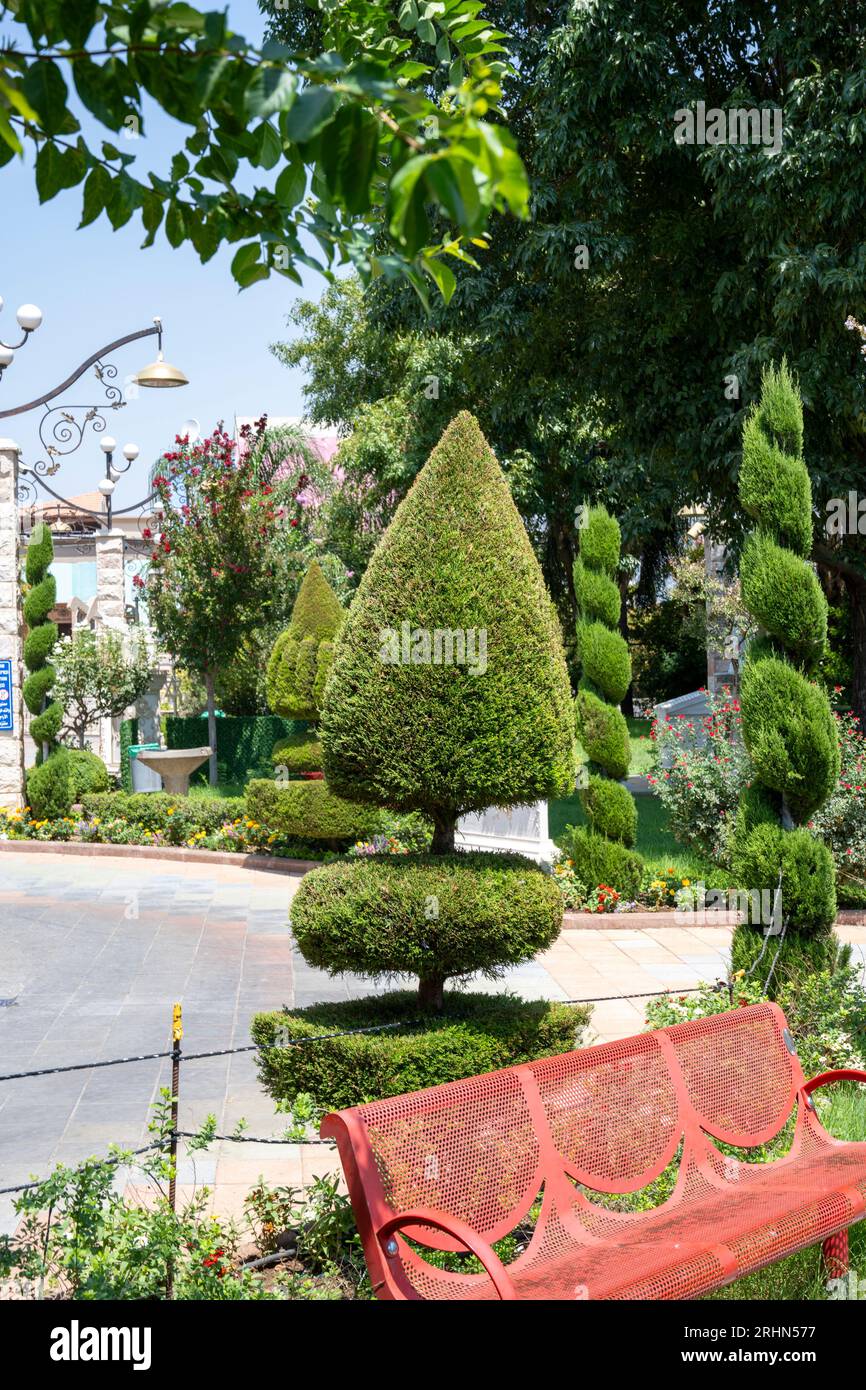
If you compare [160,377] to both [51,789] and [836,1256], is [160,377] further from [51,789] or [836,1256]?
[836,1256]

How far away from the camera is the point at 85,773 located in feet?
55.4

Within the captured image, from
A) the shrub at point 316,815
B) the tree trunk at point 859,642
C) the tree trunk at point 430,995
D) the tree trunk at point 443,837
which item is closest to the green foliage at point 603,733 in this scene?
the shrub at point 316,815

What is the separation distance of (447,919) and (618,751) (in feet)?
22.8

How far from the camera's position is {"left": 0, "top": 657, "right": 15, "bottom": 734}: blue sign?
16891mm

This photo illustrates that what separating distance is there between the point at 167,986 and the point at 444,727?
15.2 ft

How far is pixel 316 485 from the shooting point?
88.9ft

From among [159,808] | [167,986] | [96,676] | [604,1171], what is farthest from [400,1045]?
[96,676]

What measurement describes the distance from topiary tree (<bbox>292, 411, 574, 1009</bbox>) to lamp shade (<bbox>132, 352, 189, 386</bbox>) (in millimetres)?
6682

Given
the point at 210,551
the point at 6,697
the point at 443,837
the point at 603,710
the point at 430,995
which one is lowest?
the point at 430,995

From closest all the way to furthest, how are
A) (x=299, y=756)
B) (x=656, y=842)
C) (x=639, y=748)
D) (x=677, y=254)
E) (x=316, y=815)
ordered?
(x=316, y=815)
(x=299, y=756)
(x=677, y=254)
(x=656, y=842)
(x=639, y=748)

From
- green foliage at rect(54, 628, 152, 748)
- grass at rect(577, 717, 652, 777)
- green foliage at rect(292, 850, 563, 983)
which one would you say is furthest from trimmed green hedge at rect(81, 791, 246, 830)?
green foliage at rect(292, 850, 563, 983)

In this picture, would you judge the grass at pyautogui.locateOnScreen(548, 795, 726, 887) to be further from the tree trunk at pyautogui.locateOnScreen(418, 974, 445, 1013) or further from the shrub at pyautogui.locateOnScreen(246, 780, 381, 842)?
the tree trunk at pyautogui.locateOnScreen(418, 974, 445, 1013)

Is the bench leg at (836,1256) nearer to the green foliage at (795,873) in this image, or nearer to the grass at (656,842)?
the green foliage at (795,873)

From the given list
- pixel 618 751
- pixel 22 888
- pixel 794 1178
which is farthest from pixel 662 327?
pixel 794 1178
